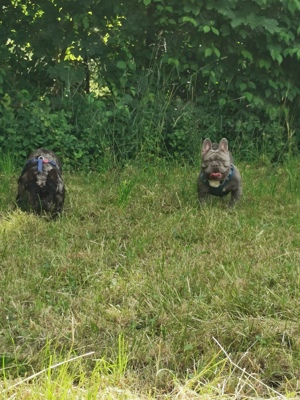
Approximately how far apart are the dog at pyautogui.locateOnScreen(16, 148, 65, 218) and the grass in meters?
0.14

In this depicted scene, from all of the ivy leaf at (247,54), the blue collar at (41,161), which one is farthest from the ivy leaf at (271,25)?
the blue collar at (41,161)

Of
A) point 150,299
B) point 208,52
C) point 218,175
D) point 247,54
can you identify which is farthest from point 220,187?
point 247,54

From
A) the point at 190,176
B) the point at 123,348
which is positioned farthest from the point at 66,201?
the point at 123,348

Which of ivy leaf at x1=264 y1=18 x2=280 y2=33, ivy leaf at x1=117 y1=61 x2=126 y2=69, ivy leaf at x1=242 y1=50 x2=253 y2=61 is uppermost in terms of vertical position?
ivy leaf at x1=264 y1=18 x2=280 y2=33

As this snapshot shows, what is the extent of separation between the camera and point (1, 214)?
541 centimetres

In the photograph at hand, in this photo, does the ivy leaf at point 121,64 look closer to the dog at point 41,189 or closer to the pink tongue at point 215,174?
the dog at point 41,189

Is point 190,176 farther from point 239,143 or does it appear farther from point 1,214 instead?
point 1,214

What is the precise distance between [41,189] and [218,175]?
153 centimetres

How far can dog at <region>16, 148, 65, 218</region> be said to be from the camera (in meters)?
5.36

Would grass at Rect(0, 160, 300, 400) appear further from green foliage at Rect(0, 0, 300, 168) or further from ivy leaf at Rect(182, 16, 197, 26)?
ivy leaf at Rect(182, 16, 197, 26)

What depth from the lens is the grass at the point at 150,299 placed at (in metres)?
2.92

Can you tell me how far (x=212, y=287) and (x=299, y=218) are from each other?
1.80 meters

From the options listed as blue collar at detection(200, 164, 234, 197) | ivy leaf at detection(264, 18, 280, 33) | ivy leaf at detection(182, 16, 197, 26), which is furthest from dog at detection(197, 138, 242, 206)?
ivy leaf at detection(264, 18, 280, 33)

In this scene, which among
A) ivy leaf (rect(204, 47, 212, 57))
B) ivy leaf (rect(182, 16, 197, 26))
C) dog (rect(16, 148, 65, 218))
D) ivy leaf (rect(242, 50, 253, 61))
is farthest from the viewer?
ivy leaf (rect(242, 50, 253, 61))
